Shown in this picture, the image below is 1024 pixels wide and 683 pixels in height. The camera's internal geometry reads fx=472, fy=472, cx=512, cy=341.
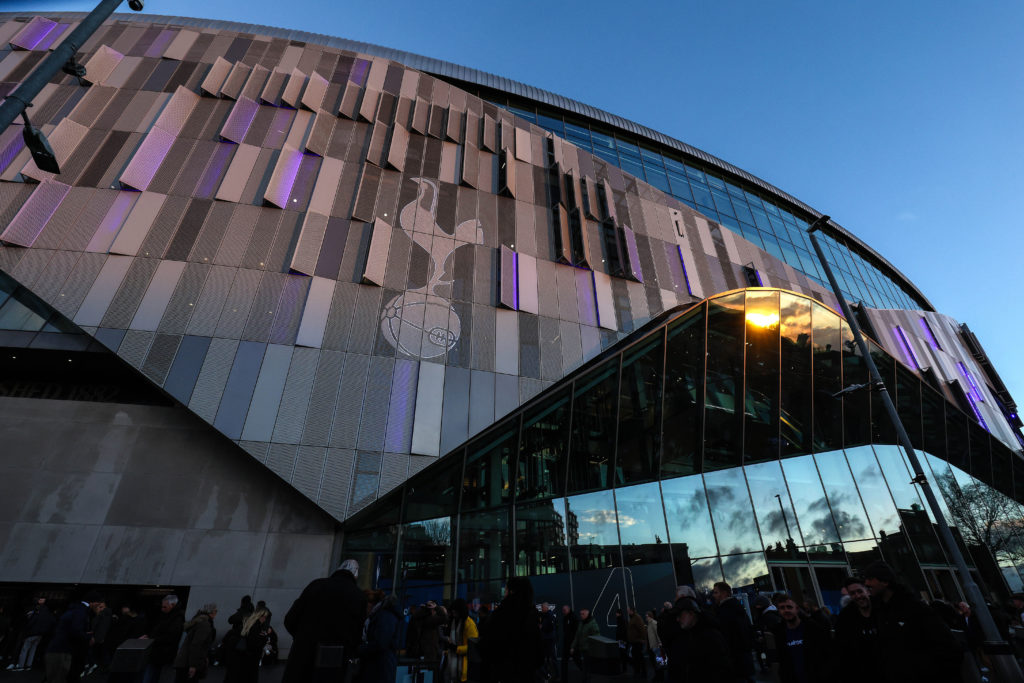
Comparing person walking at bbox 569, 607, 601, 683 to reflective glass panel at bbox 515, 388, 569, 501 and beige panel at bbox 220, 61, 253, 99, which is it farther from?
beige panel at bbox 220, 61, 253, 99

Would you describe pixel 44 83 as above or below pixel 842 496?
above

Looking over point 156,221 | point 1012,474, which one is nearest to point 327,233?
point 156,221

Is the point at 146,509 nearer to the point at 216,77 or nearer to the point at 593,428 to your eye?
the point at 593,428

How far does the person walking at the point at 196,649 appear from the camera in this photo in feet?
23.6

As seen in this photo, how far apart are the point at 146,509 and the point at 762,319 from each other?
879 inches

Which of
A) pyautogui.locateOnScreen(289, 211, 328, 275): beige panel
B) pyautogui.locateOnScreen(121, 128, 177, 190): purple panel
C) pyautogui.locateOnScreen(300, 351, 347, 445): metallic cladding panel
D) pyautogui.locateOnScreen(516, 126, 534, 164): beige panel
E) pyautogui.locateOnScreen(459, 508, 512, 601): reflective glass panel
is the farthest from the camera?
pyautogui.locateOnScreen(516, 126, 534, 164): beige panel

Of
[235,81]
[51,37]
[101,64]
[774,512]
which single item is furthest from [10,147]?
[774,512]

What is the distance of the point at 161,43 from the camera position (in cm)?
2220

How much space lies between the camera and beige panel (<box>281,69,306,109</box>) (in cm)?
2072

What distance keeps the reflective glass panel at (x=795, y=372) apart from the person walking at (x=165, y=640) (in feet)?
64.5

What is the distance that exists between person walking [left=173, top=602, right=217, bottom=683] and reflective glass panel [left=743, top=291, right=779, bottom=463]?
17618 mm

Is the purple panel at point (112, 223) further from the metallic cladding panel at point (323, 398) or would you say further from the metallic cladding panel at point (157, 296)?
the metallic cladding panel at point (323, 398)

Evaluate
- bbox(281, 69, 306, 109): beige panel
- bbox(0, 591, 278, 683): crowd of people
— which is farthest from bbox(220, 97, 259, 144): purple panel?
bbox(0, 591, 278, 683): crowd of people

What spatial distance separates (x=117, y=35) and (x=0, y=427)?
62.5 ft
